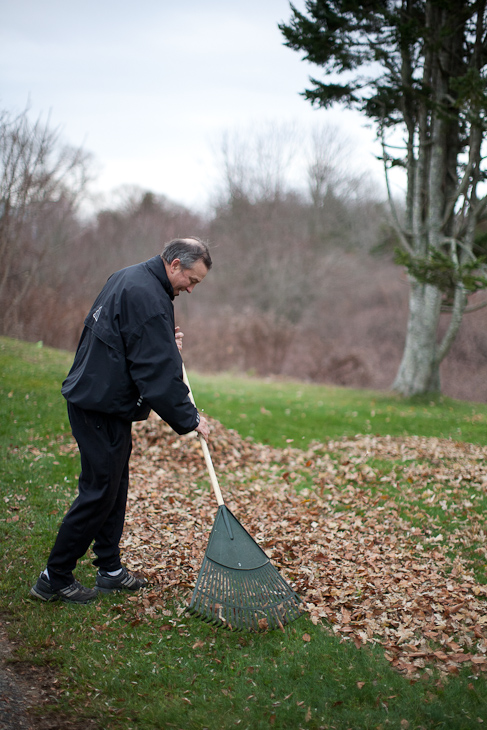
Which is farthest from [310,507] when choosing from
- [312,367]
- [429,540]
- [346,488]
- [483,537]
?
[312,367]

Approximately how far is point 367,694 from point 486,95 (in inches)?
370

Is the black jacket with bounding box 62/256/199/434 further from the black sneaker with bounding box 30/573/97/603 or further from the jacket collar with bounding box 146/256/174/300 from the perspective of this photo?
the black sneaker with bounding box 30/573/97/603

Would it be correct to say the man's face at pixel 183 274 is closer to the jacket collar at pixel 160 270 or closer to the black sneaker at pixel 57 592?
the jacket collar at pixel 160 270

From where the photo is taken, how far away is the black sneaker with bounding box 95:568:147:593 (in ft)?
12.2

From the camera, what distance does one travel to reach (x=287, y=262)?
27.2 m

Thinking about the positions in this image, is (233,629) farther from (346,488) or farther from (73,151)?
(73,151)

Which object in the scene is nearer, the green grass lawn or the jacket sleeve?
the green grass lawn

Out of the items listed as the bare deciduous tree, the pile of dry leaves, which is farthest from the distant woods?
the pile of dry leaves

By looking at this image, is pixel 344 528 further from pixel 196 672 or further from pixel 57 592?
pixel 57 592

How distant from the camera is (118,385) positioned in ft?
10.6

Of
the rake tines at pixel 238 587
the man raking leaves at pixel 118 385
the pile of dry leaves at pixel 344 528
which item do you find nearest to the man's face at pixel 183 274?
the man raking leaves at pixel 118 385

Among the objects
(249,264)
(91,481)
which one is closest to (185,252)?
(91,481)

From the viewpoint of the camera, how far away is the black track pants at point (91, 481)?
130 inches

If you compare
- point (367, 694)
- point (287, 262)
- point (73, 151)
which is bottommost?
point (367, 694)
